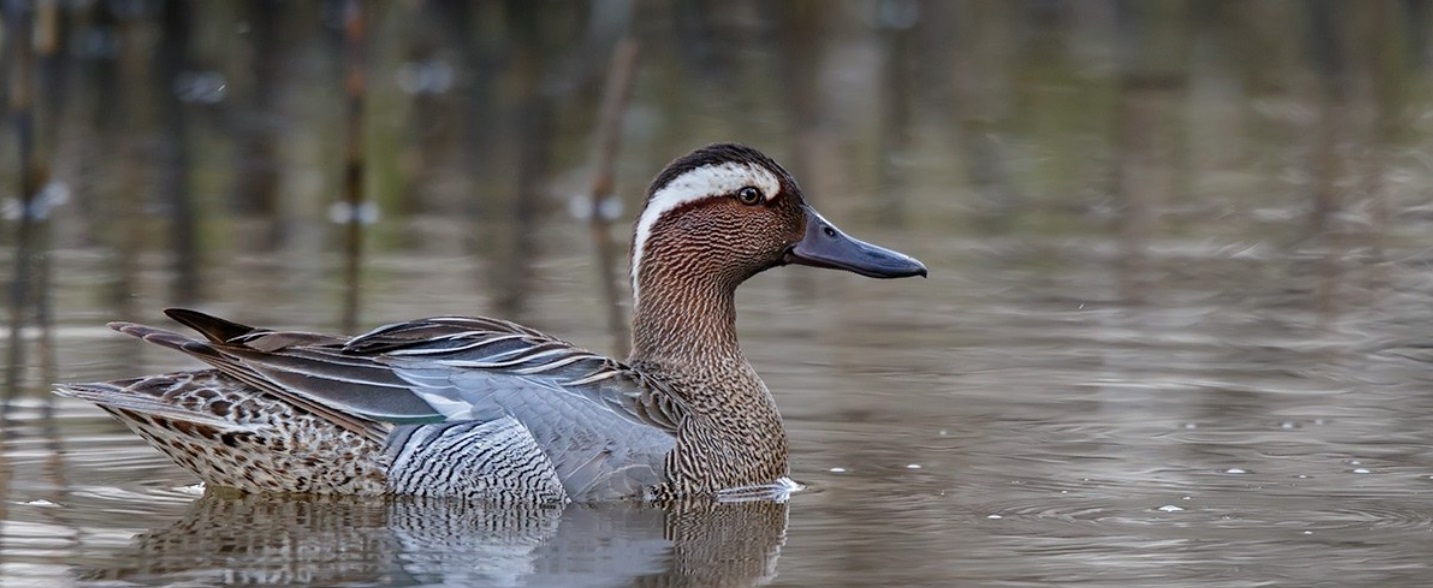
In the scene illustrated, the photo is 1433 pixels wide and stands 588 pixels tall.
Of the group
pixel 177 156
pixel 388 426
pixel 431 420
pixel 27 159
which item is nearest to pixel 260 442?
pixel 388 426

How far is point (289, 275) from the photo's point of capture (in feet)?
38.7

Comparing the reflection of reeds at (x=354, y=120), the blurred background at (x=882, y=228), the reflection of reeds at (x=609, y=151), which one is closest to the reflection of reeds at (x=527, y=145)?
the blurred background at (x=882, y=228)

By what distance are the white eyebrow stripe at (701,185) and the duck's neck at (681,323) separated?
0.18m

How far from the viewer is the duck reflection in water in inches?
239

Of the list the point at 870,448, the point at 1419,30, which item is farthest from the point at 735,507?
the point at 1419,30

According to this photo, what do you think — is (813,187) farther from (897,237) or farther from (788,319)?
(788,319)

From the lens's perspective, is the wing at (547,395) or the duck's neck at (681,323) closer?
the wing at (547,395)

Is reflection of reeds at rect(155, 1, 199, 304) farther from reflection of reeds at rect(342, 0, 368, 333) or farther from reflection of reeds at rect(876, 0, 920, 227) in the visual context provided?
reflection of reeds at rect(876, 0, 920, 227)

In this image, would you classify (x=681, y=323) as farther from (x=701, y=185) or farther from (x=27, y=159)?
(x=27, y=159)

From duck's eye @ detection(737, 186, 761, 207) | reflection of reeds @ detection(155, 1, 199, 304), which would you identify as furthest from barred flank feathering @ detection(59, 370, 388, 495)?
reflection of reeds @ detection(155, 1, 199, 304)

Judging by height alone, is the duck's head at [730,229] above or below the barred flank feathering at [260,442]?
above

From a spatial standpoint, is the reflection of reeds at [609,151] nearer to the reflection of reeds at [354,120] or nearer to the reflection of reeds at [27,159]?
the reflection of reeds at [354,120]

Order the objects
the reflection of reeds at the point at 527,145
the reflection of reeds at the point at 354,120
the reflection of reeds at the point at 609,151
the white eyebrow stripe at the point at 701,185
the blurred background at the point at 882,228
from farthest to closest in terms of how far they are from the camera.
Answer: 1. the reflection of reeds at the point at 354,120
2. the reflection of reeds at the point at 609,151
3. the reflection of reeds at the point at 527,145
4. the white eyebrow stripe at the point at 701,185
5. the blurred background at the point at 882,228

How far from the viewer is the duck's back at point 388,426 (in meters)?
7.17
